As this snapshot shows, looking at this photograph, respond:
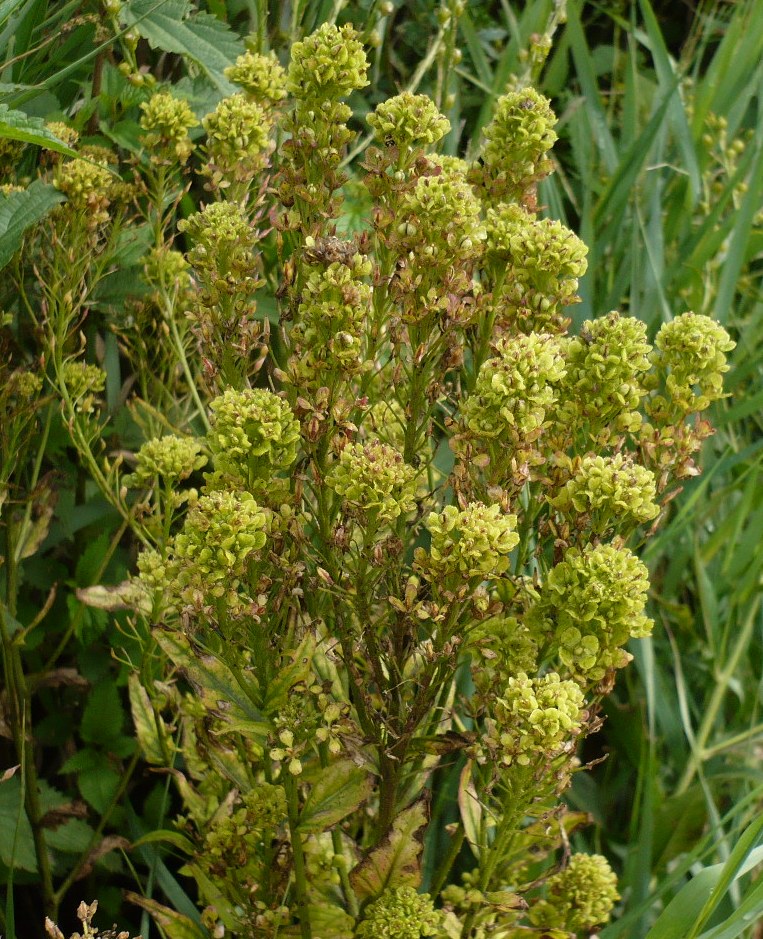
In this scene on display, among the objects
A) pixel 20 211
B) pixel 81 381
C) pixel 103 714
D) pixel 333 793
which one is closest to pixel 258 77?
pixel 20 211

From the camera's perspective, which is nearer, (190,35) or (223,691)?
(223,691)

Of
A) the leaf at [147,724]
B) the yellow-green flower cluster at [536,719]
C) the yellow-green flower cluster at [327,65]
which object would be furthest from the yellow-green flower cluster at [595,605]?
the leaf at [147,724]

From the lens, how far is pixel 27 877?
1.48m

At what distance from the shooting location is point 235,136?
3.65 ft

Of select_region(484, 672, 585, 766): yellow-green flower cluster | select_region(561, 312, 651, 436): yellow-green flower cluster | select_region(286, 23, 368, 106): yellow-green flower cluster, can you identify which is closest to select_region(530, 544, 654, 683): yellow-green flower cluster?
select_region(484, 672, 585, 766): yellow-green flower cluster

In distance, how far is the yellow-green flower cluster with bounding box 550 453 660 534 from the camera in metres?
0.94

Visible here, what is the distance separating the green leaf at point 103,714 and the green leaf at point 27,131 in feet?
2.77

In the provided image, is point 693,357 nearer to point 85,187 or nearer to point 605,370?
point 605,370

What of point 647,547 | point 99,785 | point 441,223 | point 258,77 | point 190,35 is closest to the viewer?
point 441,223

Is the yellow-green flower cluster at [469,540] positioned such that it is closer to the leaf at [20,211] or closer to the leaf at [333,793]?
the leaf at [333,793]

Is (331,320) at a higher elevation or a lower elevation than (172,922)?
higher

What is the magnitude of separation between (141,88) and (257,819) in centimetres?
95

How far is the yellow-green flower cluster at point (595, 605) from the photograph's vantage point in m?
0.91

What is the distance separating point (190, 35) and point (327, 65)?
0.44 metres
